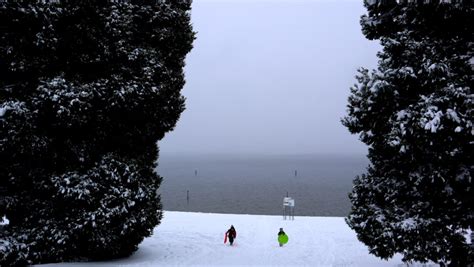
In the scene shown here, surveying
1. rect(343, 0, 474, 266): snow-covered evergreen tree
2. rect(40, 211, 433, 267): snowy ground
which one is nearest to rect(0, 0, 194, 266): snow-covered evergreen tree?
rect(40, 211, 433, 267): snowy ground

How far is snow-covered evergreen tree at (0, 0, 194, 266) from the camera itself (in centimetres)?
1380

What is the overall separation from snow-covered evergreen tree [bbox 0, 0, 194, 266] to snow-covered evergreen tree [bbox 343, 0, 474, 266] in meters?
8.73

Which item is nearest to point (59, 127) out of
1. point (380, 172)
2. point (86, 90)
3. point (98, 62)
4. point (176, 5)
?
point (86, 90)

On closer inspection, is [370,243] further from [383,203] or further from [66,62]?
[66,62]

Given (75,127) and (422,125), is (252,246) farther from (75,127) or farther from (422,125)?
(422,125)

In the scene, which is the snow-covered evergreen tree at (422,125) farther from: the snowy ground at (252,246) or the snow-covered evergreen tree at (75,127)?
the snow-covered evergreen tree at (75,127)

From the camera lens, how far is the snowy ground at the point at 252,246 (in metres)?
17.2

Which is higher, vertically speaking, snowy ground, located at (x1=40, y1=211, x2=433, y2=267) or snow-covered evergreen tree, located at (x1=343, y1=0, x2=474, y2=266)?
snow-covered evergreen tree, located at (x1=343, y1=0, x2=474, y2=266)

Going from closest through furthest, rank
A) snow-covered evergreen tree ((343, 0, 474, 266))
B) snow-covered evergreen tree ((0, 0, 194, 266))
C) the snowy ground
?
snow-covered evergreen tree ((343, 0, 474, 266)) → snow-covered evergreen tree ((0, 0, 194, 266)) → the snowy ground

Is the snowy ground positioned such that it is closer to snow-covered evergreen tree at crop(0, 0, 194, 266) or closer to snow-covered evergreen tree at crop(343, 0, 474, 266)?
snow-covered evergreen tree at crop(0, 0, 194, 266)

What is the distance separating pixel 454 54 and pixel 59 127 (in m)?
13.7

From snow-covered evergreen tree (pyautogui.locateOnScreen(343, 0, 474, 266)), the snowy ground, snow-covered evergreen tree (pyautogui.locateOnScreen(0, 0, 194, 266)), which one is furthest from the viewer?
the snowy ground

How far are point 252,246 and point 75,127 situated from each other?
38.7ft

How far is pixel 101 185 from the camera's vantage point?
49.0 ft
